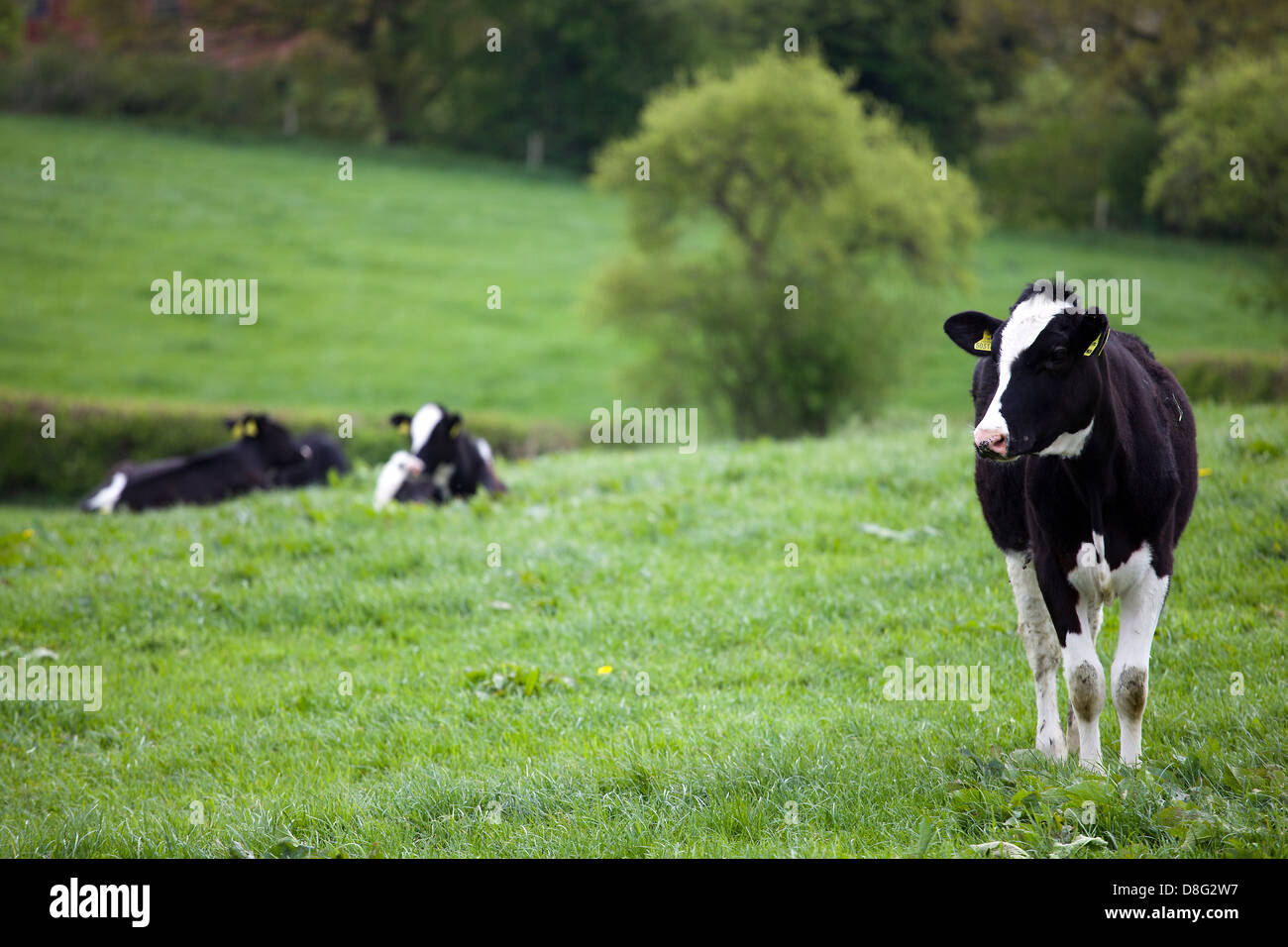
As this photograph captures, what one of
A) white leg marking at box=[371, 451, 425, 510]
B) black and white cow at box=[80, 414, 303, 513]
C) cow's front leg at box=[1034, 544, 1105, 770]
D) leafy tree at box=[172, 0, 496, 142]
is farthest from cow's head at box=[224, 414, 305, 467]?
leafy tree at box=[172, 0, 496, 142]

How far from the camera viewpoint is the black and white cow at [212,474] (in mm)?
15539

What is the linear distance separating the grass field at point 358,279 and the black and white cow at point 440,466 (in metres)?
12.5

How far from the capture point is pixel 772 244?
84.7 feet

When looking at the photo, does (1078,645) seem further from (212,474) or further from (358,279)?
(358,279)

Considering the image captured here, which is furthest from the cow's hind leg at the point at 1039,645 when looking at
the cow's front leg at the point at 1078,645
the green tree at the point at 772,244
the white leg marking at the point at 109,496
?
the green tree at the point at 772,244

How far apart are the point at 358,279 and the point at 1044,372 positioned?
124 feet

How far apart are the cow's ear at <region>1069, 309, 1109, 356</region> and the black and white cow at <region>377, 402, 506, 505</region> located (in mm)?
8967

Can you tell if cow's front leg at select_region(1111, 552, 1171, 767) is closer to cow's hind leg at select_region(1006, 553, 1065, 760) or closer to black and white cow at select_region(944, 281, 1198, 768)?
black and white cow at select_region(944, 281, 1198, 768)

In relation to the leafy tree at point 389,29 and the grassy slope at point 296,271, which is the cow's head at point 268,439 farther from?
the leafy tree at point 389,29

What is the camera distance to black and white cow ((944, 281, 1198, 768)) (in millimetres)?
4457

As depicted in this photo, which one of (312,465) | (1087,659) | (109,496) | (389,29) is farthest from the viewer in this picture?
(389,29)

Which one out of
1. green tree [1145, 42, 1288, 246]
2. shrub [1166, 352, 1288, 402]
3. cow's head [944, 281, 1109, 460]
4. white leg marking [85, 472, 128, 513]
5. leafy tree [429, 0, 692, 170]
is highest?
leafy tree [429, 0, 692, 170]

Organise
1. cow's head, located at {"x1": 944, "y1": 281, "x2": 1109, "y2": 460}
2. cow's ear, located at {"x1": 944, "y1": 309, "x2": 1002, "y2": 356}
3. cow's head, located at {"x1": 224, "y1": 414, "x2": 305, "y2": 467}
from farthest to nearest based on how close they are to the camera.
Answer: cow's head, located at {"x1": 224, "y1": 414, "x2": 305, "y2": 467}
cow's ear, located at {"x1": 944, "y1": 309, "x2": 1002, "y2": 356}
cow's head, located at {"x1": 944, "y1": 281, "x2": 1109, "y2": 460}

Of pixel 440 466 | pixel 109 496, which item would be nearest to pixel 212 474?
pixel 109 496
